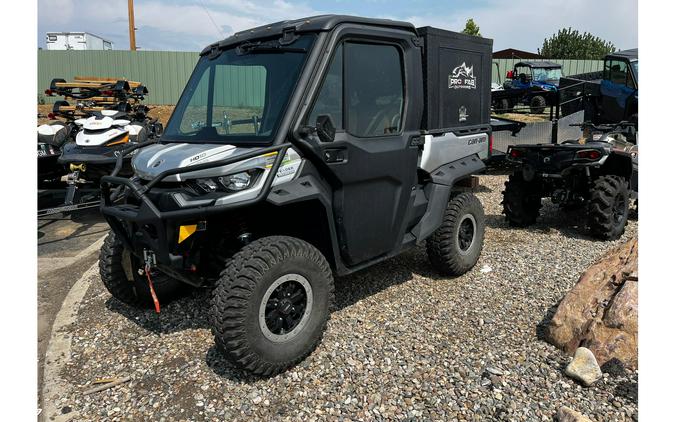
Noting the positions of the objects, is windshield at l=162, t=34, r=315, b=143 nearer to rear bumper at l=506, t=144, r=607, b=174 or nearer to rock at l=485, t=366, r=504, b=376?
rock at l=485, t=366, r=504, b=376

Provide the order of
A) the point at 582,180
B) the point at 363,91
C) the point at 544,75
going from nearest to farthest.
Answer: the point at 363,91 < the point at 582,180 < the point at 544,75

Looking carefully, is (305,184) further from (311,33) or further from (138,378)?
(138,378)

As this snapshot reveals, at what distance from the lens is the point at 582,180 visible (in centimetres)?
675

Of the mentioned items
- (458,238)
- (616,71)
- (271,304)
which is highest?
(616,71)

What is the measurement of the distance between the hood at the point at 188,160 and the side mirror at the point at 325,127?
1.38ft

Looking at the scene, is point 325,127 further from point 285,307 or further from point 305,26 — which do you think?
point 285,307

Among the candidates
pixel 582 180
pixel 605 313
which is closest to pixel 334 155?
pixel 605 313

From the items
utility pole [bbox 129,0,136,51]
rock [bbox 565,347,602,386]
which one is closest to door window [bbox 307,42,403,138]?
rock [bbox 565,347,602,386]

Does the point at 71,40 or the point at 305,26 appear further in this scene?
the point at 71,40

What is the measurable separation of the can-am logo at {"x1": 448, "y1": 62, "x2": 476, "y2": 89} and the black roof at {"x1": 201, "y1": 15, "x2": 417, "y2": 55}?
854 mm

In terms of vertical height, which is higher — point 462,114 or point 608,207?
point 462,114

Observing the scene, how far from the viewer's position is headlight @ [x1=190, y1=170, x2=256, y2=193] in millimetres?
3146

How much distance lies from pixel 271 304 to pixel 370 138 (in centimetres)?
142

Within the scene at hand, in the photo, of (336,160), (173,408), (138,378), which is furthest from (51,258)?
(336,160)
